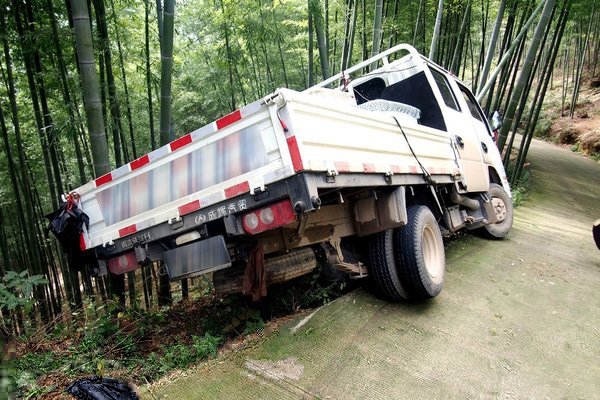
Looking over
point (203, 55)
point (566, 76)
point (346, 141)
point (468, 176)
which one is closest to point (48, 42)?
point (346, 141)

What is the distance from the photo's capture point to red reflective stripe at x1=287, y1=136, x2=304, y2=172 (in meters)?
1.99

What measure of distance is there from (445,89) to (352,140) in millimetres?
2694

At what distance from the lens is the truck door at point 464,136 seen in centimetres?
435

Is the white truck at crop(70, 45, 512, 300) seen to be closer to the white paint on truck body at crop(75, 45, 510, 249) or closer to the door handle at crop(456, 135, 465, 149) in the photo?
the white paint on truck body at crop(75, 45, 510, 249)

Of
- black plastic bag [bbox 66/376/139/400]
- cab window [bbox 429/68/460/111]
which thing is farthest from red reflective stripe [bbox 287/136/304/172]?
cab window [bbox 429/68/460/111]

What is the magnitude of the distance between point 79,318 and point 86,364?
1323 millimetres

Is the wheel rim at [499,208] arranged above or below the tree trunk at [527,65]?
below

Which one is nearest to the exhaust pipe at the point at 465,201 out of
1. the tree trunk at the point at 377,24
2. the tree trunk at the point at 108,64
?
the tree trunk at the point at 377,24

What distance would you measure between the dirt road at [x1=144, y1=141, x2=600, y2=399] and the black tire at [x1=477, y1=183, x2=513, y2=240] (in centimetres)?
104

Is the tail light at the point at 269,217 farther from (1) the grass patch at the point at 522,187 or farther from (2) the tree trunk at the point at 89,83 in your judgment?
(1) the grass patch at the point at 522,187

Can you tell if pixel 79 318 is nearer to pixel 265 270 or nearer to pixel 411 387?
pixel 265 270

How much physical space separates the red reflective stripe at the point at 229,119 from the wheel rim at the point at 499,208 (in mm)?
4647

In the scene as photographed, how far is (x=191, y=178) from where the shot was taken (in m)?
2.39

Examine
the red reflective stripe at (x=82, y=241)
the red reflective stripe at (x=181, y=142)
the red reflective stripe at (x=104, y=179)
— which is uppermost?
the red reflective stripe at (x=181, y=142)
